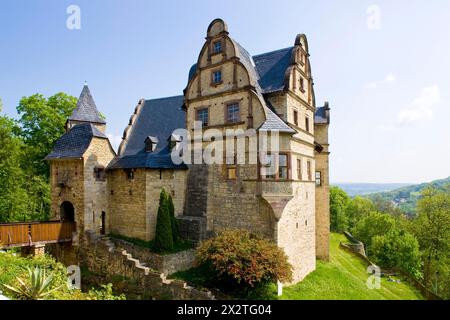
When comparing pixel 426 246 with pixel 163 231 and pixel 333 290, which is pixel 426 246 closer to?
pixel 333 290

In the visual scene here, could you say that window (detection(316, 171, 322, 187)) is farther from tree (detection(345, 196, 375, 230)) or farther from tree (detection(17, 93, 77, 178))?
tree (detection(345, 196, 375, 230))

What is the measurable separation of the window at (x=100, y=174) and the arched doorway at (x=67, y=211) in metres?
3.03

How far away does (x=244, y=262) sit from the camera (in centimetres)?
1410

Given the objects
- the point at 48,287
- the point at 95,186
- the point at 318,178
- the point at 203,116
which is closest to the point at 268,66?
the point at 203,116

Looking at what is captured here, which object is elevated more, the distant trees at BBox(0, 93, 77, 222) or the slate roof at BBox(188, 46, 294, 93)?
the slate roof at BBox(188, 46, 294, 93)

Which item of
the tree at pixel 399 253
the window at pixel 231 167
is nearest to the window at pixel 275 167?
the window at pixel 231 167

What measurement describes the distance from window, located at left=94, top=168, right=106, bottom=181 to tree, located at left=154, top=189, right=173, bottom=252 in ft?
19.0

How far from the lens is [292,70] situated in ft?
59.5

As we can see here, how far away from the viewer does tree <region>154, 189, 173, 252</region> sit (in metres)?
17.1

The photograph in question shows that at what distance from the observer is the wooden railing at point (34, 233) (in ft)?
53.6

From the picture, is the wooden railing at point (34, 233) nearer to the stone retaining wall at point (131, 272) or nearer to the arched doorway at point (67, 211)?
the stone retaining wall at point (131, 272)

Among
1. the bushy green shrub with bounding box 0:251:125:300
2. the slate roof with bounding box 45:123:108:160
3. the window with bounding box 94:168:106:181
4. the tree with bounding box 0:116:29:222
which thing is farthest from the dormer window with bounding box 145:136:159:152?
the tree with bounding box 0:116:29:222

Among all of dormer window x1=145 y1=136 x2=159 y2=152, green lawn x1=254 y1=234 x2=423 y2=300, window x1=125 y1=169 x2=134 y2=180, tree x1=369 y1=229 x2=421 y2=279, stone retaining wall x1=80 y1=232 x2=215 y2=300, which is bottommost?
tree x1=369 y1=229 x2=421 y2=279
